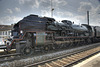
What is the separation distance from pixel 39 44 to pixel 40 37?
0.64m

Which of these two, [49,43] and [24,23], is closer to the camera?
[24,23]

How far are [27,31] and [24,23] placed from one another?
79 centimetres

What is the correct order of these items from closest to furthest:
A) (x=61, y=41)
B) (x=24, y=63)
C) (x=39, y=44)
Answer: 1. (x=24, y=63)
2. (x=39, y=44)
3. (x=61, y=41)

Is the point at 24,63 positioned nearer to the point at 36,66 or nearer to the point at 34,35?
the point at 36,66

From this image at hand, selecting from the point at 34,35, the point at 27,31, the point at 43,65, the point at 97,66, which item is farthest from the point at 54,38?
the point at 97,66

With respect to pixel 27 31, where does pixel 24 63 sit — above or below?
below

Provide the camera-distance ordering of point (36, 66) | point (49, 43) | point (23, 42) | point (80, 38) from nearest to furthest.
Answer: point (36, 66), point (23, 42), point (49, 43), point (80, 38)

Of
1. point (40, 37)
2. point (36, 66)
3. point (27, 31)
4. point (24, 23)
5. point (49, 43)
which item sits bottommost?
point (36, 66)

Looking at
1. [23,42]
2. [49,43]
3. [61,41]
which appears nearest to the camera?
[23,42]

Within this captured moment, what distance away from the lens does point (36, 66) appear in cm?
474

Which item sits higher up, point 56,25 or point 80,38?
point 56,25

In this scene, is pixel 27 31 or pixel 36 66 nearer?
pixel 36 66

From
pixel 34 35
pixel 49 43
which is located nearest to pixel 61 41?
pixel 49 43

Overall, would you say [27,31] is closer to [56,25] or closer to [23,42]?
[23,42]
